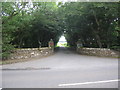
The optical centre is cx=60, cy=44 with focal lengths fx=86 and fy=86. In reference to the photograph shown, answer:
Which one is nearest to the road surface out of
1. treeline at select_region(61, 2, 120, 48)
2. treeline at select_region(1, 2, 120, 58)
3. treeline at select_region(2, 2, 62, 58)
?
treeline at select_region(2, 2, 62, 58)

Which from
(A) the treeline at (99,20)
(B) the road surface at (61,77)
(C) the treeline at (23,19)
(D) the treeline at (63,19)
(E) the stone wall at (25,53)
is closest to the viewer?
(B) the road surface at (61,77)

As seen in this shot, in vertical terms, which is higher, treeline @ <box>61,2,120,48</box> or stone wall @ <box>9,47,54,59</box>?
treeline @ <box>61,2,120,48</box>

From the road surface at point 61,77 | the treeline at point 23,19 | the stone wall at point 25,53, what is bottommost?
the road surface at point 61,77

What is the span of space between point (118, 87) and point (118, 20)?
11161 millimetres

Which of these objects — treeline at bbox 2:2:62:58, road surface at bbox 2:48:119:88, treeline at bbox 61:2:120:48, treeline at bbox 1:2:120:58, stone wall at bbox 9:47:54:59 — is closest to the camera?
road surface at bbox 2:48:119:88

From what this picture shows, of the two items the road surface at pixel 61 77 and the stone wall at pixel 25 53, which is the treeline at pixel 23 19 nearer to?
the stone wall at pixel 25 53

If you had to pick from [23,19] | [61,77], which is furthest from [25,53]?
[61,77]

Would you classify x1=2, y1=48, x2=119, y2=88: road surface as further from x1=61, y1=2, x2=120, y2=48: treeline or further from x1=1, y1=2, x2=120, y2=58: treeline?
x1=61, y1=2, x2=120, y2=48: treeline

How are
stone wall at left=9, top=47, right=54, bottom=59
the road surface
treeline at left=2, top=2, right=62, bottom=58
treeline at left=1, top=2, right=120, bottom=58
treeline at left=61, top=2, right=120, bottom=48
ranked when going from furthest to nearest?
1. treeline at left=61, top=2, right=120, bottom=48
2. stone wall at left=9, top=47, right=54, bottom=59
3. treeline at left=1, top=2, right=120, bottom=58
4. treeline at left=2, top=2, right=62, bottom=58
5. the road surface

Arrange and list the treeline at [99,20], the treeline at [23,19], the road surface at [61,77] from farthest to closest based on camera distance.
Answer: the treeline at [99,20] → the treeline at [23,19] → the road surface at [61,77]

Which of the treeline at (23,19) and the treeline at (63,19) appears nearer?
the treeline at (23,19)

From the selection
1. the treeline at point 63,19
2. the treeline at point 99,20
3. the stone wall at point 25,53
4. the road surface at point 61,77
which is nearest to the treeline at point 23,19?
the treeline at point 63,19

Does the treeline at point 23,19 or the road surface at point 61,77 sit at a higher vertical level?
the treeline at point 23,19

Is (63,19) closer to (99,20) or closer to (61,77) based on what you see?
(99,20)
